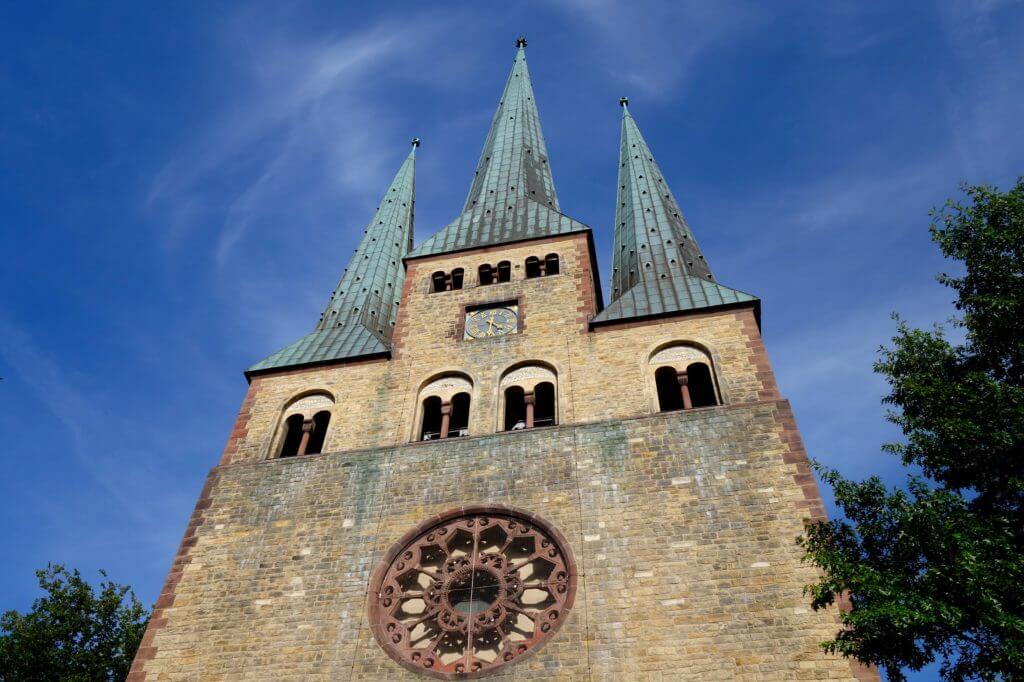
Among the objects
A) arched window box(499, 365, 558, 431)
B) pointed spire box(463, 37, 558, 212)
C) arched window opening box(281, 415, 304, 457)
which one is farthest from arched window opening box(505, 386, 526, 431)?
pointed spire box(463, 37, 558, 212)

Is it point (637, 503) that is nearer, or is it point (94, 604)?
point (637, 503)

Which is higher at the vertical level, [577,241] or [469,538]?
[577,241]

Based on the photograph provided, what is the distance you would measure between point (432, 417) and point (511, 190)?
9.58m

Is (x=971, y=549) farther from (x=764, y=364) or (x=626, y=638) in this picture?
(x=764, y=364)

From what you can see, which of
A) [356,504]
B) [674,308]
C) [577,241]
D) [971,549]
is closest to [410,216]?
[577,241]

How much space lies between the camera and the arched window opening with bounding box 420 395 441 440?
17766mm

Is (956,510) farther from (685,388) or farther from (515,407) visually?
(515,407)

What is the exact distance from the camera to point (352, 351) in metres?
19.4

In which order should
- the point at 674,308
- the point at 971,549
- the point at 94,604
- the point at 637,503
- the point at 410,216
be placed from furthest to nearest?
the point at 410,216 → the point at 94,604 → the point at 674,308 → the point at 637,503 → the point at 971,549

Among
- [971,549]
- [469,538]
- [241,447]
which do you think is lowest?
[971,549]

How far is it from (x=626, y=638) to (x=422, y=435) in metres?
6.32

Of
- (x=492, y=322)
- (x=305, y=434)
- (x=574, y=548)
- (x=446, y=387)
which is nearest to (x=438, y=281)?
(x=492, y=322)

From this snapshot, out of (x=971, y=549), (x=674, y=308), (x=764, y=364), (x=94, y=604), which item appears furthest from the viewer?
(x=94, y=604)

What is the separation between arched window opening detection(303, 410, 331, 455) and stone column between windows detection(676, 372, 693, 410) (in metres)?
6.98
